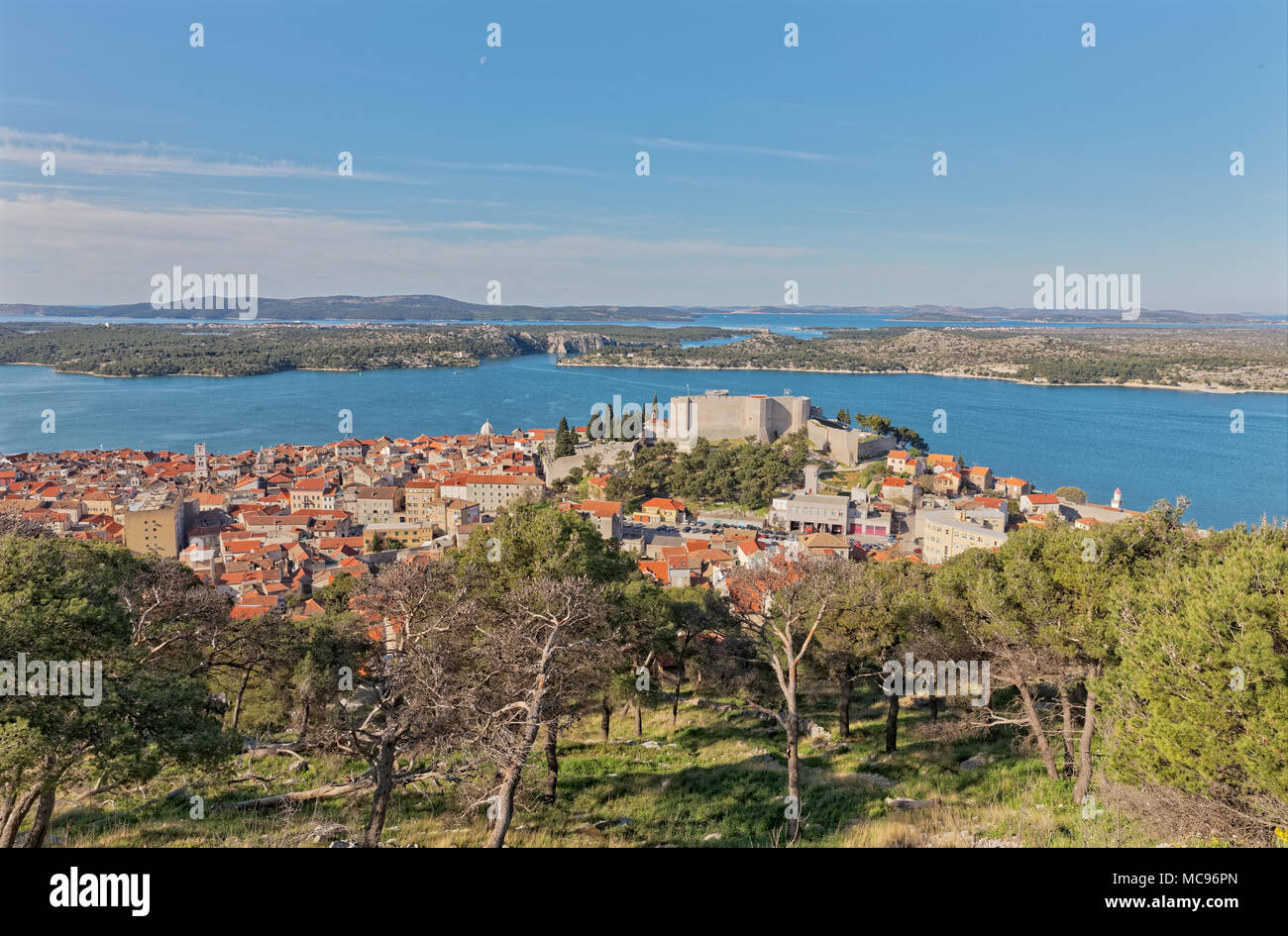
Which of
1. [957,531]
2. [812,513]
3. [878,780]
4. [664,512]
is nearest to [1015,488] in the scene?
[957,531]

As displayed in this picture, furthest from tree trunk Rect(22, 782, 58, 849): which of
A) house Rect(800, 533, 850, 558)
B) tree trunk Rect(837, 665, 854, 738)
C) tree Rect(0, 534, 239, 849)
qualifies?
house Rect(800, 533, 850, 558)

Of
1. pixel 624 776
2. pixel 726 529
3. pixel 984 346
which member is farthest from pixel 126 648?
pixel 984 346

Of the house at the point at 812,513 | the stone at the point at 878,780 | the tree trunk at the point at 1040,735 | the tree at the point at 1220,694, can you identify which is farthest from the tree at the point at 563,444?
the tree at the point at 1220,694

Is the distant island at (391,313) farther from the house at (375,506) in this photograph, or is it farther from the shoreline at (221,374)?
the house at (375,506)

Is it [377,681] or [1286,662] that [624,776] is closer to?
[377,681]

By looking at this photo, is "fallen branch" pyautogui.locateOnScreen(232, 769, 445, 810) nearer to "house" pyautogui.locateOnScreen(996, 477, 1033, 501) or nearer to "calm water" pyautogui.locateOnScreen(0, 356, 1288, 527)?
"house" pyautogui.locateOnScreen(996, 477, 1033, 501)
